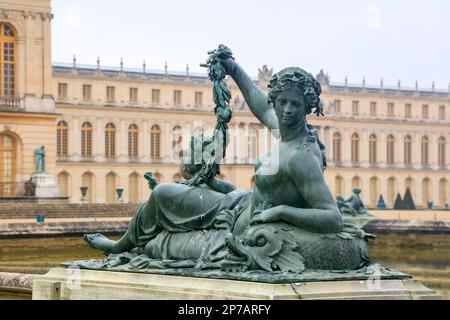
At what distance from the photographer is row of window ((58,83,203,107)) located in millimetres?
69688

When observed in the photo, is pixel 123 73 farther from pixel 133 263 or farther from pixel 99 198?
pixel 133 263

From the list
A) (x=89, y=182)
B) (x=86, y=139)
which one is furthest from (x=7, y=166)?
(x=86, y=139)

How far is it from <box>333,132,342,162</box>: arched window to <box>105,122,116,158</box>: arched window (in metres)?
18.1

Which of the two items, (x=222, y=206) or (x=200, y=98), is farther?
(x=200, y=98)

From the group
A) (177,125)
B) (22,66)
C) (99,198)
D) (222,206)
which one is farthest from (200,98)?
A: (222,206)

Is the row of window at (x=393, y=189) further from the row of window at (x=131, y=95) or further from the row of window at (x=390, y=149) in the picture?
the row of window at (x=131, y=95)

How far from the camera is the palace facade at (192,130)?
230ft

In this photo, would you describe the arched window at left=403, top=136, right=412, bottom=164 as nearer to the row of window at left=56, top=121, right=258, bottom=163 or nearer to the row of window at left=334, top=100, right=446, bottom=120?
the row of window at left=334, top=100, right=446, bottom=120

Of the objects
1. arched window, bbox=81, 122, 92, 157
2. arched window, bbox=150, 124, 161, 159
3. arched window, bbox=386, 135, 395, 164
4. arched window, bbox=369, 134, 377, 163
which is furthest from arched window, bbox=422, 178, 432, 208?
arched window, bbox=81, 122, 92, 157

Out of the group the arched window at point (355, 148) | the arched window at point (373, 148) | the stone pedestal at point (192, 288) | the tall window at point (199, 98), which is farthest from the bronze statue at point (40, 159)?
the arched window at point (373, 148)

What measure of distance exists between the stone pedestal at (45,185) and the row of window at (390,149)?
149ft

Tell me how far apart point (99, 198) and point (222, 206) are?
65235 millimetres
